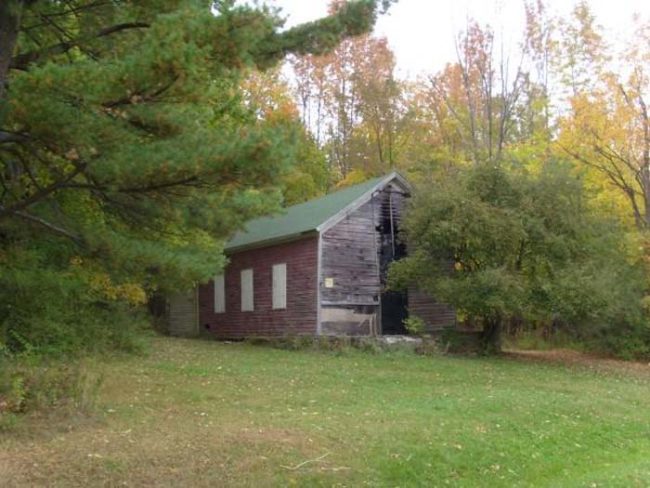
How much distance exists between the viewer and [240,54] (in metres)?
7.92

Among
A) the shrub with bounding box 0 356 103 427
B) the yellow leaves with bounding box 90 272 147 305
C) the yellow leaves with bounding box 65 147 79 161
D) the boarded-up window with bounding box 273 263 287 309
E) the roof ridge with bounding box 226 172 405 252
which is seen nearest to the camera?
the yellow leaves with bounding box 65 147 79 161

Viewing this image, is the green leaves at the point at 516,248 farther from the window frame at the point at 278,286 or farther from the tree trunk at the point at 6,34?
the tree trunk at the point at 6,34

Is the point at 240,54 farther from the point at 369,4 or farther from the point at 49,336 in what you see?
the point at 49,336

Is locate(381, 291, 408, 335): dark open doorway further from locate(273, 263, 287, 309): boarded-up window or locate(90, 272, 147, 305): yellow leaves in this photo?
locate(90, 272, 147, 305): yellow leaves

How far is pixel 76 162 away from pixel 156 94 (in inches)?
47.2

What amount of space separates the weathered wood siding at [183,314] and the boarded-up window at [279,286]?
4972 millimetres

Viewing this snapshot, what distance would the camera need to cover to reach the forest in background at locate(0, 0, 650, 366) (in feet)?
24.4

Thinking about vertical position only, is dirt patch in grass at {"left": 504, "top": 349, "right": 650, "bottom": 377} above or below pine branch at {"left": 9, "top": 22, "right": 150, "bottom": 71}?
below

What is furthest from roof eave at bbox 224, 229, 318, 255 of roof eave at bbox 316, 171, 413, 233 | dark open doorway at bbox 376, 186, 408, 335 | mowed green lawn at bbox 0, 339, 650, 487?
mowed green lawn at bbox 0, 339, 650, 487

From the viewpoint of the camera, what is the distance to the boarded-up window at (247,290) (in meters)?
22.8

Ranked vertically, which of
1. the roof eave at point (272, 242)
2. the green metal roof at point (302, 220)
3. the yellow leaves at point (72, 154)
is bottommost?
the yellow leaves at point (72, 154)

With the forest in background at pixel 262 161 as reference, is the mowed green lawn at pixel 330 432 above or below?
below

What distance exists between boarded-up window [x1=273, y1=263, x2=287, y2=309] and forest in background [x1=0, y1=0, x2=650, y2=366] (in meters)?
3.60

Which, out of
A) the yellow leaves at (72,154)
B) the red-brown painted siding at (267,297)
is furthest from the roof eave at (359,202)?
the yellow leaves at (72,154)
